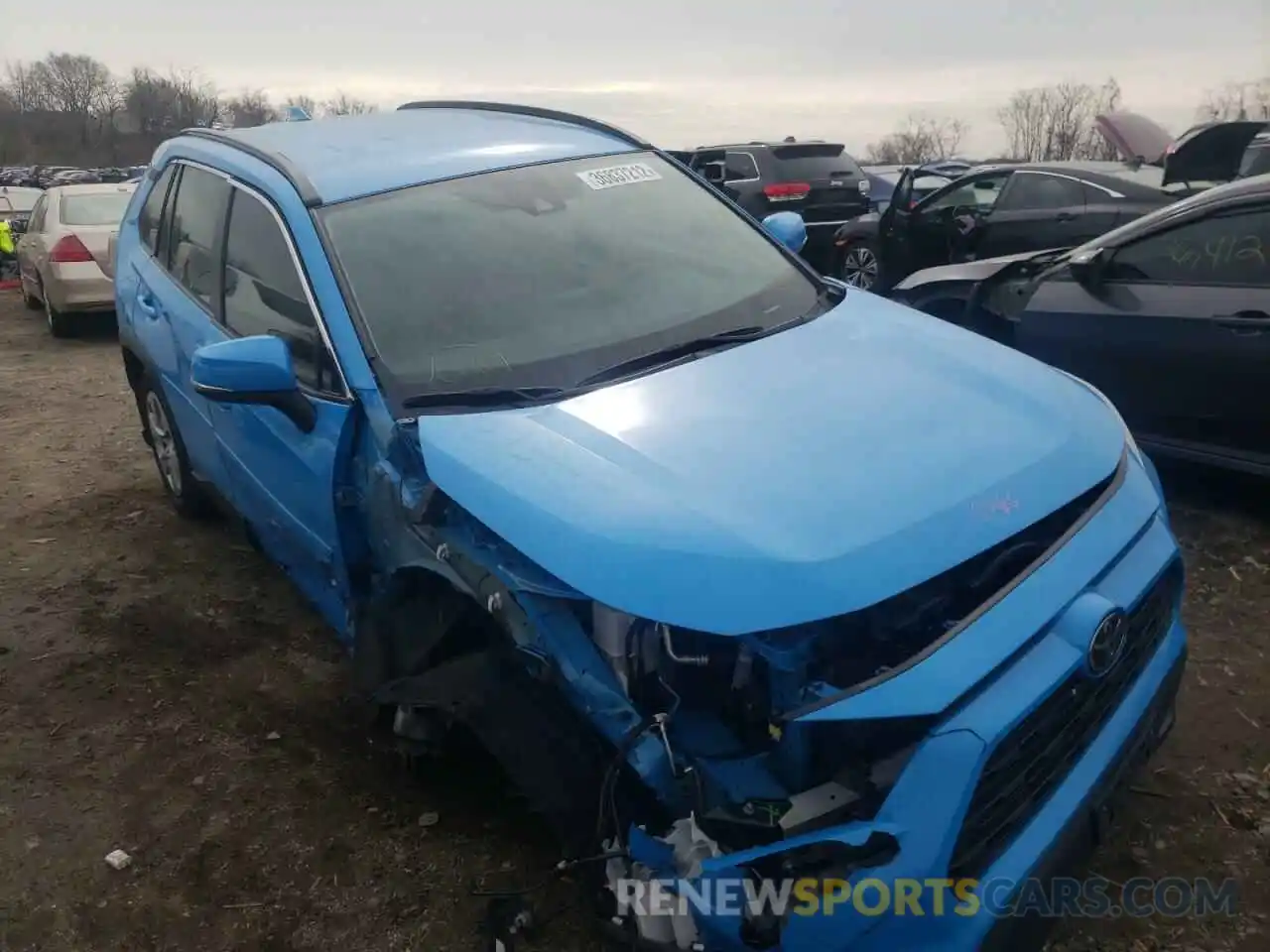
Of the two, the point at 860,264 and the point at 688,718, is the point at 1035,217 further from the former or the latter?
the point at 688,718

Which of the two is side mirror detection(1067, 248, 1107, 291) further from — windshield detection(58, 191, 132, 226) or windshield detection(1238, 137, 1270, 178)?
windshield detection(58, 191, 132, 226)

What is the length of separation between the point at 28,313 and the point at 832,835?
13.9m

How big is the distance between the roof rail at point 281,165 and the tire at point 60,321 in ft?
25.5

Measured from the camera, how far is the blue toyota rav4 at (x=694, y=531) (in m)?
1.83

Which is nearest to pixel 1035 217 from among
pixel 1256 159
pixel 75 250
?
pixel 1256 159

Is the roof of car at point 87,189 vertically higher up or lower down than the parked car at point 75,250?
higher up

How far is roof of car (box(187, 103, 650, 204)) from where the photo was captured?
3.26m

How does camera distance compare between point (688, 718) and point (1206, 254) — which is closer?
point (688, 718)

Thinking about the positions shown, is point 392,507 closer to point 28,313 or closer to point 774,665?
point 774,665

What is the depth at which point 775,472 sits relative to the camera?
2.12m

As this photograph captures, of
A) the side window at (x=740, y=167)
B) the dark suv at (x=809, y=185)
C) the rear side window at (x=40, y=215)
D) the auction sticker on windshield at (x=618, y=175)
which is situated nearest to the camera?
the auction sticker on windshield at (x=618, y=175)

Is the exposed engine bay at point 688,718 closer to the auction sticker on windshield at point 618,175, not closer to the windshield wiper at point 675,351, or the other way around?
the windshield wiper at point 675,351

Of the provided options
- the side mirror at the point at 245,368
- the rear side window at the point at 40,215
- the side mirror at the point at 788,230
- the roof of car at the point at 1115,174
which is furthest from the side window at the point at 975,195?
the rear side window at the point at 40,215

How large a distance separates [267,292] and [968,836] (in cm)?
259
